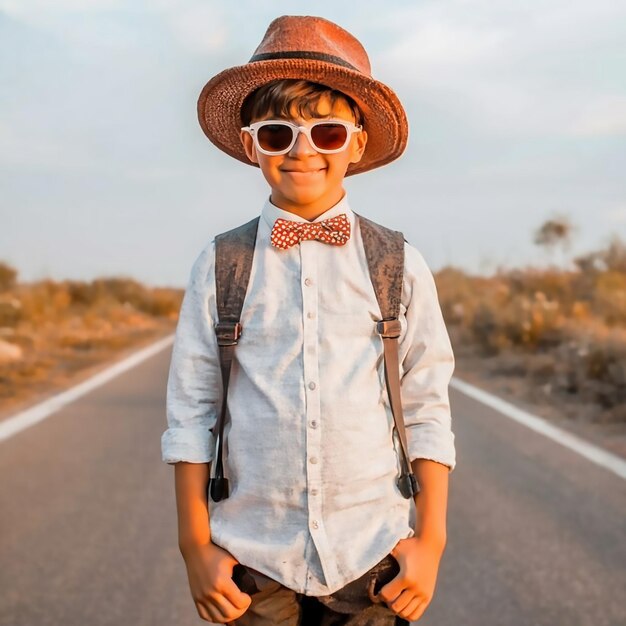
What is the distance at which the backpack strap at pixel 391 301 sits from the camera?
230cm

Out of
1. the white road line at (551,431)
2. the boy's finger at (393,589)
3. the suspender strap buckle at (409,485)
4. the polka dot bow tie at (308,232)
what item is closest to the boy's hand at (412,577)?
the boy's finger at (393,589)

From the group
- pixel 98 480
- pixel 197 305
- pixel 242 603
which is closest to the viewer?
pixel 242 603

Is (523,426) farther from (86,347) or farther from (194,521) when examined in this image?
(86,347)

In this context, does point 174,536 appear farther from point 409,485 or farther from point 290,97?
point 290,97

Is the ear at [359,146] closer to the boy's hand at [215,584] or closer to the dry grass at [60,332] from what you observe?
the boy's hand at [215,584]

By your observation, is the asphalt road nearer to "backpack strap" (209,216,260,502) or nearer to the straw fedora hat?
"backpack strap" (209,216,260,502)

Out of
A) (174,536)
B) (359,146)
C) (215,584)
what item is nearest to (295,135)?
(359,146)

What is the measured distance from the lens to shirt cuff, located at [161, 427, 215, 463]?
2.29 metres

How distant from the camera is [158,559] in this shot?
5.14m

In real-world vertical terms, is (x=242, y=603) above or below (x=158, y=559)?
above

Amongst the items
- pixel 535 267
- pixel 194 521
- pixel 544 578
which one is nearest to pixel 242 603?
pixel 194 521

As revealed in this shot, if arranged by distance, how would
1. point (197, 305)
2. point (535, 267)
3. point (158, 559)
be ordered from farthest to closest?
1. point (535, 267)
2. point (158, 559)
3. point (197, 305)

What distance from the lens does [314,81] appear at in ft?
7.87

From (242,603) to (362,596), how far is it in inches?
10.1
